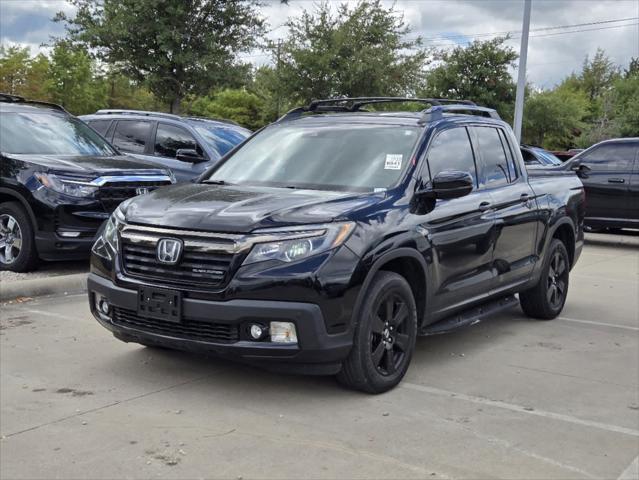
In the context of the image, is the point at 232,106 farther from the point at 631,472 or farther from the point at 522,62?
the point at 631,472

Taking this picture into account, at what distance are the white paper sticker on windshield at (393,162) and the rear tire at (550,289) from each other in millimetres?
2460

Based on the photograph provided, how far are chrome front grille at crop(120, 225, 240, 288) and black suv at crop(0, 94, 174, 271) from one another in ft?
11.9

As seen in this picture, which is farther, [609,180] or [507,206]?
[609,180]

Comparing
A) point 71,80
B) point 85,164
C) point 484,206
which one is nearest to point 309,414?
point 484,206

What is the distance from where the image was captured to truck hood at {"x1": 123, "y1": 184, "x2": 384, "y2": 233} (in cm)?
439

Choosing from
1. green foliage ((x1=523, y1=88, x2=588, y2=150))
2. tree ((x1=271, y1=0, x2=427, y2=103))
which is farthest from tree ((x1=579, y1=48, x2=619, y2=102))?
tree ((x1=271, y1=0, x2=427, y2=103))

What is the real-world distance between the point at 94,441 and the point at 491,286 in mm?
3356

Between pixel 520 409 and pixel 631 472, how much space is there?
3.07ft

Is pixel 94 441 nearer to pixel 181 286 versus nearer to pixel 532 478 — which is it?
pixel 181 286

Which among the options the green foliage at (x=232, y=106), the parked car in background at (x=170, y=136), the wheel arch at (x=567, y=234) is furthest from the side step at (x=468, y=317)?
the green foliage at (x=232, y=106)

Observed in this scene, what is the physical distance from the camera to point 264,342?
433 cm

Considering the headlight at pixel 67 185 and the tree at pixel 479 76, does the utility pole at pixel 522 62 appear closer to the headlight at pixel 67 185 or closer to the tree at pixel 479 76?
the headlight at pixel 67 185

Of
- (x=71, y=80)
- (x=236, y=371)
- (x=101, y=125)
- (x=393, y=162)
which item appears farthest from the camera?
(x=71, y=80)

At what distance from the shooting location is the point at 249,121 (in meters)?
55.2
